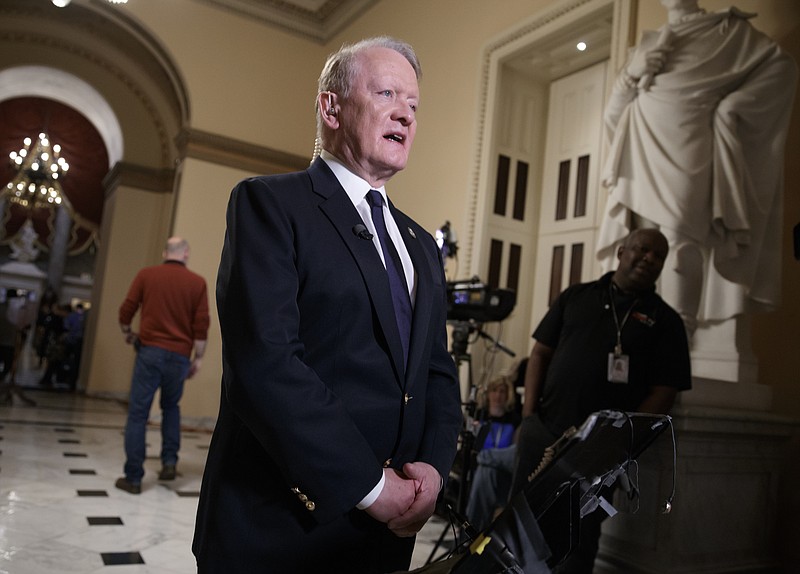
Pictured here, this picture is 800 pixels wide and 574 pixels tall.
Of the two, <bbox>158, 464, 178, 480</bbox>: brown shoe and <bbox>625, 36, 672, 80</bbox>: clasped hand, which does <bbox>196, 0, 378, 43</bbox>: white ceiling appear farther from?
<bbox>158, 464, 178, 480</bbox>: brown shoe

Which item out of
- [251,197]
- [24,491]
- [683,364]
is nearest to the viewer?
[251,197]

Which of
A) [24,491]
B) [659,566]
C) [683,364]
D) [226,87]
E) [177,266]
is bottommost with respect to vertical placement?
[24,491]

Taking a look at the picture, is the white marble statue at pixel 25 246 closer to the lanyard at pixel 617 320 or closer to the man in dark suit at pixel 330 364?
the lanyard at pixel 617 320

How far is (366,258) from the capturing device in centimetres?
118

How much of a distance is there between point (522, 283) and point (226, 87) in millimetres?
4784

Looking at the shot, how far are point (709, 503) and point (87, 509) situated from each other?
121 inches

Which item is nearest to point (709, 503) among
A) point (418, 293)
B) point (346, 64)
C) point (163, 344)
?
point (418, 293)

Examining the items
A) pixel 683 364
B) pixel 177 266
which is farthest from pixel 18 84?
pixel 683 364

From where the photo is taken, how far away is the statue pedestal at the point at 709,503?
286cm

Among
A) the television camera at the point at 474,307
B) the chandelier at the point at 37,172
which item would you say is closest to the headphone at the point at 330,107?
the television camera at the point at 474,307

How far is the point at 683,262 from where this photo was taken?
3252 millimetres

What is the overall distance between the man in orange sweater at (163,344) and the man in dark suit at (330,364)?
11.0 feet

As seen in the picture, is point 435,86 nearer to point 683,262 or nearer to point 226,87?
point 226,87

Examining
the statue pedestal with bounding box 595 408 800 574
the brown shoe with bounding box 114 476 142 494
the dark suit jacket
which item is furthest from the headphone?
the brown shoe with bounding box 114 476 142 494
